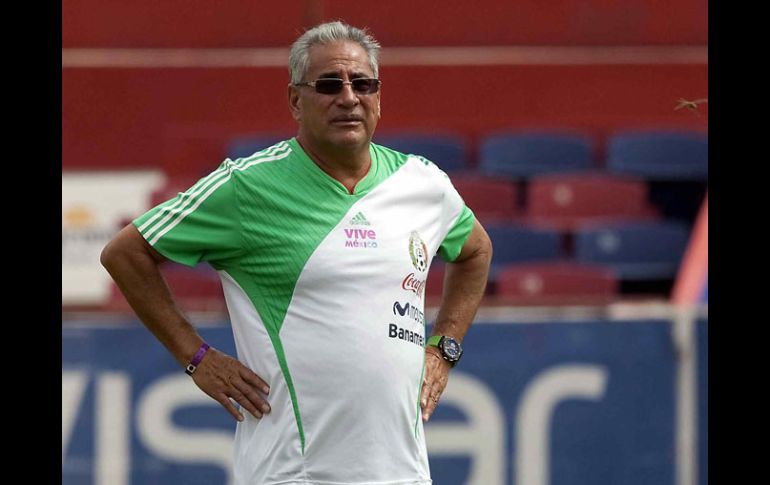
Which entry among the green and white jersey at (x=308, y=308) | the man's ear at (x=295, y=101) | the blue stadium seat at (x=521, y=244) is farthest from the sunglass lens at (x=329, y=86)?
the blue stadium seat at (x=521, y=244)

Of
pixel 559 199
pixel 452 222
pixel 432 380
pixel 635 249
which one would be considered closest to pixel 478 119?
pixel 559 199

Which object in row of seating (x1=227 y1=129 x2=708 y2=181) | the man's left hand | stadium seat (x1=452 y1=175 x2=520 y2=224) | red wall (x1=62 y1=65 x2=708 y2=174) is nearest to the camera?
the man's left hand

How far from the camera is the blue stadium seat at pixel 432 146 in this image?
9219mm

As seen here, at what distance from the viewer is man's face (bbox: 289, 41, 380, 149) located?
4.06 meters

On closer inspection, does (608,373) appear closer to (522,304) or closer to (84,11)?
(522,304)

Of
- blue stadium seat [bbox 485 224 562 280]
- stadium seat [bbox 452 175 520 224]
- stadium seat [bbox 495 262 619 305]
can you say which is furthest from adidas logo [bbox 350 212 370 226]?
stadium seat [bbox 452 175 520 224]

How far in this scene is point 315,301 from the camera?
13.1 ft

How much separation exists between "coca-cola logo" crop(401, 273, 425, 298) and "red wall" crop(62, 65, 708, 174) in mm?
5708

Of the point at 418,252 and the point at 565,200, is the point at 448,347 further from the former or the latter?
the point at 565,200

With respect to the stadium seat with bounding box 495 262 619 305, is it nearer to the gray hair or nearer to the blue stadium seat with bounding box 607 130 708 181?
the blue stadium seat with bounding box 607 130 708 181

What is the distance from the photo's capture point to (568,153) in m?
9.57
